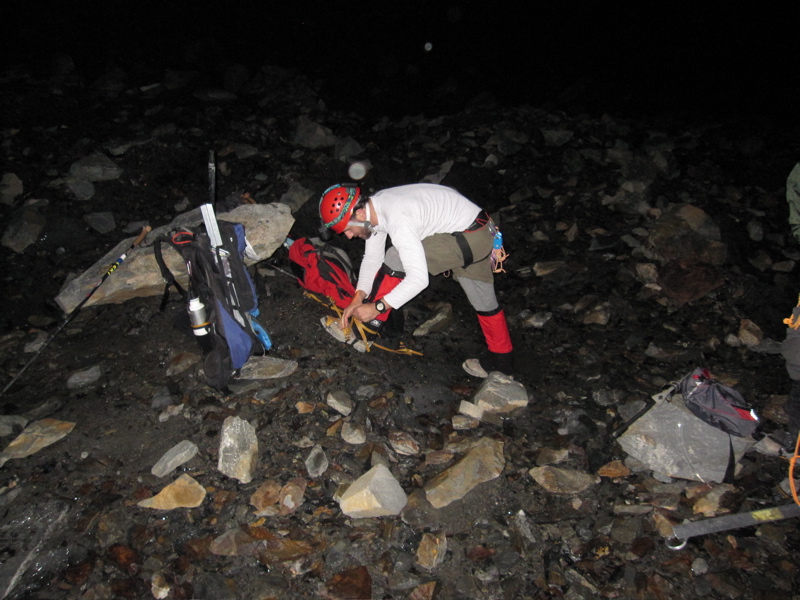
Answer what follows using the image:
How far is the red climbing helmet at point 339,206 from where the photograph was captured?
144 inches

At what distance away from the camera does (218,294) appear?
12.5 ft

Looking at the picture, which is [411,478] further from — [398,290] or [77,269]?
[77,269]

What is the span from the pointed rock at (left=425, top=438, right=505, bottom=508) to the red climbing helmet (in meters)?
2.05

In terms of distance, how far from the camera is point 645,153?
7.50 m

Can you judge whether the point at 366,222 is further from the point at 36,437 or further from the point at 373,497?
the point at 36,437

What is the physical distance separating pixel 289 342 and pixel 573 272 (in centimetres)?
348

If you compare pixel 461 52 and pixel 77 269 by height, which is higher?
pixel 461 52

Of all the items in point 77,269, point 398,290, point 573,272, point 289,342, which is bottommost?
point 573,272

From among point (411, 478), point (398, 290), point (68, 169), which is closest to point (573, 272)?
point (398, 290)

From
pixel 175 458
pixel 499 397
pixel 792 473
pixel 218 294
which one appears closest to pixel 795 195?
pixel 792 473

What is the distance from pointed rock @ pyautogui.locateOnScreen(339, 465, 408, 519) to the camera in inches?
117

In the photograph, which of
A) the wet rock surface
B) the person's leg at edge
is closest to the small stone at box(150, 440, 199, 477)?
the wet rock surface

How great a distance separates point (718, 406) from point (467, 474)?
1.82 metres

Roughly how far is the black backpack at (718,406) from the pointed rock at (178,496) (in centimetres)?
351
